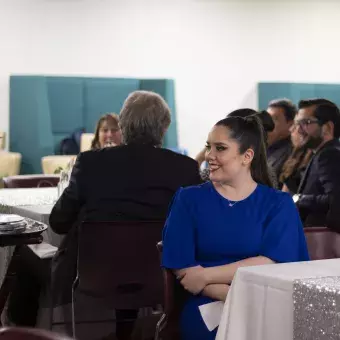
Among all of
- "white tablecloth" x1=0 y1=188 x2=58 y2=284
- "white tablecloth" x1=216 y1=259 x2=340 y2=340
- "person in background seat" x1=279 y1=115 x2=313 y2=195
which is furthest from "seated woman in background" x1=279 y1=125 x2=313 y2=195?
"white tablecloth" x1=216 y1=259 x2=340 y2=340

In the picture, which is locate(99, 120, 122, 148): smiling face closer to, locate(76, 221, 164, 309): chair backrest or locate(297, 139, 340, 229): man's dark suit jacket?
locate(297, 139, 340, 229): man's dark suit jacket

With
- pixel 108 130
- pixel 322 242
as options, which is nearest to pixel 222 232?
pixel 322 242

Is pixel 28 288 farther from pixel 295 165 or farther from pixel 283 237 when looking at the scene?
pixel 283 237

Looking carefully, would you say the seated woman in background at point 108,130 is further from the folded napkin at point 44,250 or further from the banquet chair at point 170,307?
the banquet chair at point 170,307

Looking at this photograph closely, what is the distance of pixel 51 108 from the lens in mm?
9234

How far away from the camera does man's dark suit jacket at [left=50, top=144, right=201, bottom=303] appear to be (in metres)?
3.26

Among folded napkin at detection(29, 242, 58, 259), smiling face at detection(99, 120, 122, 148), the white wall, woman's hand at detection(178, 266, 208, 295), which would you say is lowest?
folded napkin at detection(29, 242, 58, 259)

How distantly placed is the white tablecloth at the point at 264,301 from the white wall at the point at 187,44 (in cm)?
766

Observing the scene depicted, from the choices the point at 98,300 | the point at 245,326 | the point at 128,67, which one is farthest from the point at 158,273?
the point at 128,67

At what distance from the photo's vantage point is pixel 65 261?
3418 mm

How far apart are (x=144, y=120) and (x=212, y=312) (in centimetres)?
124

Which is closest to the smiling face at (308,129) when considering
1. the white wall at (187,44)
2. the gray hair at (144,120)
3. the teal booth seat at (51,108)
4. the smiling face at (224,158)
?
the gray hair at (144,120)

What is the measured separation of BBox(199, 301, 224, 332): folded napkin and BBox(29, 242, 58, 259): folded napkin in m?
1.64

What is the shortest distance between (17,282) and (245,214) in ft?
6.55
